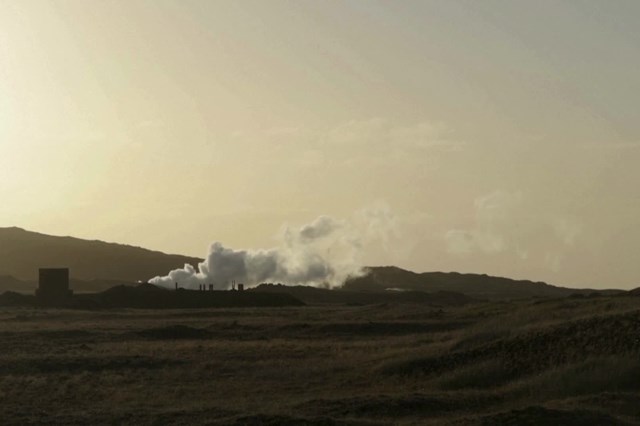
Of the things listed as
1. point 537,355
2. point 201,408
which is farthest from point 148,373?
point 537,355

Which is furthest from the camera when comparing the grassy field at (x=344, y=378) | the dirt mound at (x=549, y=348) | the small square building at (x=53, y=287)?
the small square building at (x=53, y=287)

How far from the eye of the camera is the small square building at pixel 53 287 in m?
98.3

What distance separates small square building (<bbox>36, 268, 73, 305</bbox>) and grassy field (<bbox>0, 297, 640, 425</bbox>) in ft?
152

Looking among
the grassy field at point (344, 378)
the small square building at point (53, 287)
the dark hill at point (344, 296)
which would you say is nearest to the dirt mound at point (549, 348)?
the grassy field at point (344, 378)

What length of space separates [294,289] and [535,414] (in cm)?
11660

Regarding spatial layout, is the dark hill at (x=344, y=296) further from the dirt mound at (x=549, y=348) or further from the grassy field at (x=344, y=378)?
the dirt mound at (x=549, y=348)

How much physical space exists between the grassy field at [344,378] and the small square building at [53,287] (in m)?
46.3

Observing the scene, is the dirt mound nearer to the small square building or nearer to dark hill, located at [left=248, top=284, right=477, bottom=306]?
the small square building

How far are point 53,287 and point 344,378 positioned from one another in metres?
68.2

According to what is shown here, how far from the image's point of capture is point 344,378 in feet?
117

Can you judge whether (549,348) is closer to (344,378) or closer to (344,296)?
(344,378)

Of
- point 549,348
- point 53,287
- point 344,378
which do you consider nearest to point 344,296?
point 53,287

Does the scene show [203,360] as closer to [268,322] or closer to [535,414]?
[535,414]

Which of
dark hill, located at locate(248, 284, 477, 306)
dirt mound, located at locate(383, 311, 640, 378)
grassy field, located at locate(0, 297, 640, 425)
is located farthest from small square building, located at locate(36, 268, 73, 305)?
dirt mound, located at locate(383, 311, 640, 378)
